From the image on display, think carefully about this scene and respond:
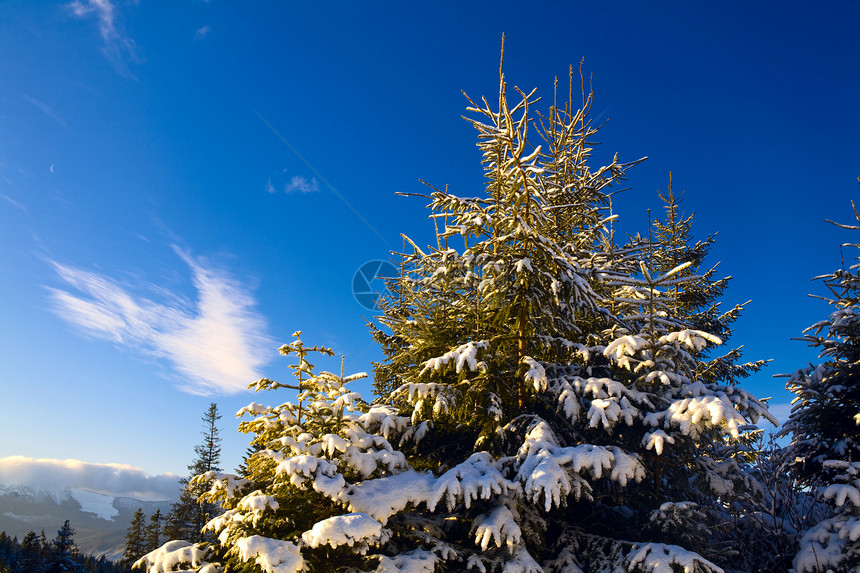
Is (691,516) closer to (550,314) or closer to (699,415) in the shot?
(699,415)

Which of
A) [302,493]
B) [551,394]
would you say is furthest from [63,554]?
[551,394]

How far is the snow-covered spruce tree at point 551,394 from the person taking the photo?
5980 millimetres

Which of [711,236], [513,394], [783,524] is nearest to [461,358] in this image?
[513,394]

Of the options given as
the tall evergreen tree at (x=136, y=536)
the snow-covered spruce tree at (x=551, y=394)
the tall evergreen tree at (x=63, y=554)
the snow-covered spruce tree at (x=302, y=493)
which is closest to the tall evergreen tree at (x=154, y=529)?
the tall evergreen tree at (x=136, y=536)

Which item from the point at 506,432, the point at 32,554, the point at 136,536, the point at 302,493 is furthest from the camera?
the point at 136,536

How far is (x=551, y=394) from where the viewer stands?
803 cm

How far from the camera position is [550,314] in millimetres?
8484

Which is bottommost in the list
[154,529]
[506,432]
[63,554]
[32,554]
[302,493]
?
[32,554]

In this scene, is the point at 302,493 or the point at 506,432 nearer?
the point at 302,493

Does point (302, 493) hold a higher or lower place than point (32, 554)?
higher

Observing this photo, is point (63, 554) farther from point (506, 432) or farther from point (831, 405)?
point (831, 405)

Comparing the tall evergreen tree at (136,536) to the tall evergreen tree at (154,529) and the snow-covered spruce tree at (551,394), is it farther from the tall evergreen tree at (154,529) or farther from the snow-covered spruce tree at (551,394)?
the snow-covered spruce tree at (551,394)

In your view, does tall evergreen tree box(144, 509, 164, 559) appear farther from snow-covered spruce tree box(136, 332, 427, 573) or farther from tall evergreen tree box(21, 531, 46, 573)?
snow-covered spruce tree box(136, 332, 427, 573)

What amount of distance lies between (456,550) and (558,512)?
2215 millimetres
